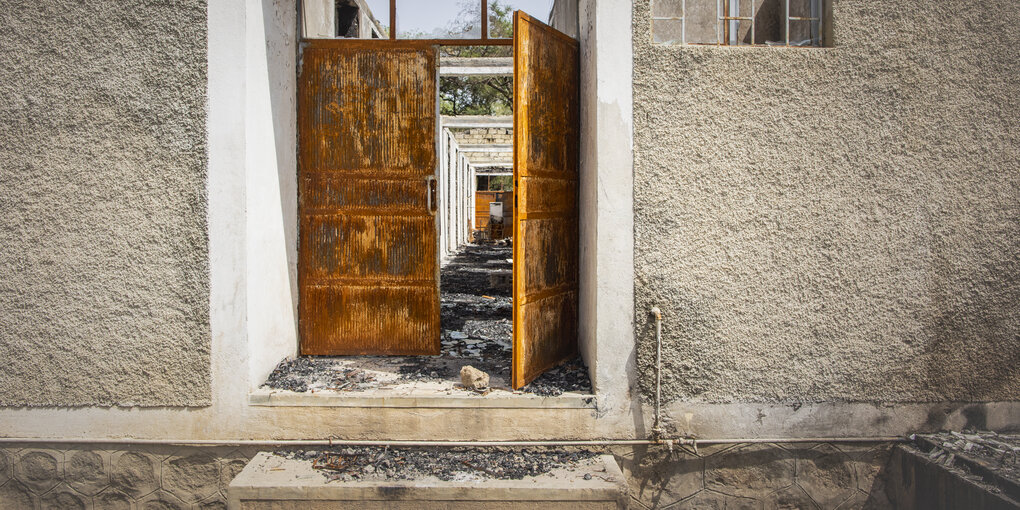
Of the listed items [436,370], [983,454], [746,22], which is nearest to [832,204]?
[983,454]

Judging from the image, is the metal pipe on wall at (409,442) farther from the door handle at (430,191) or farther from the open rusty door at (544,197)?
the door handle at (430,191)

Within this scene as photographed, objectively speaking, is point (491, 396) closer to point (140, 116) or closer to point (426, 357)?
point (426, 357)

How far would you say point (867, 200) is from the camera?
3.72m

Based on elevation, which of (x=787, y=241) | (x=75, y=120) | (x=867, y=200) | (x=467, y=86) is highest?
(x=467, y=86)

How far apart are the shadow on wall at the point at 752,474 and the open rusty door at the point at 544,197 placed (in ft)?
3.33

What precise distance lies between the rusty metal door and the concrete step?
1.41m

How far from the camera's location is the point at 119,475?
372cm

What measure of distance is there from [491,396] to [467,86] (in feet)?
70.8

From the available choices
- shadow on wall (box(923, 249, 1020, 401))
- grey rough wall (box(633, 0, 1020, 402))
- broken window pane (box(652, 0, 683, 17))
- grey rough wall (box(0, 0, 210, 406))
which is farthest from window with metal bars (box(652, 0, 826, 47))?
grey rough wall (box(0, 0, 210, 406))

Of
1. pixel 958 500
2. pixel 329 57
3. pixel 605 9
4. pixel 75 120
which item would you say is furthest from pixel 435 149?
pixel 958 500

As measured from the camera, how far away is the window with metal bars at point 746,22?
3852 millimetres

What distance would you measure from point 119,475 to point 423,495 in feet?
6.77

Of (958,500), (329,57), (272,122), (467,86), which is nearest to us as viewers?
(958,500)

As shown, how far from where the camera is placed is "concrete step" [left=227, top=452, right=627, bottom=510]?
3.24m
